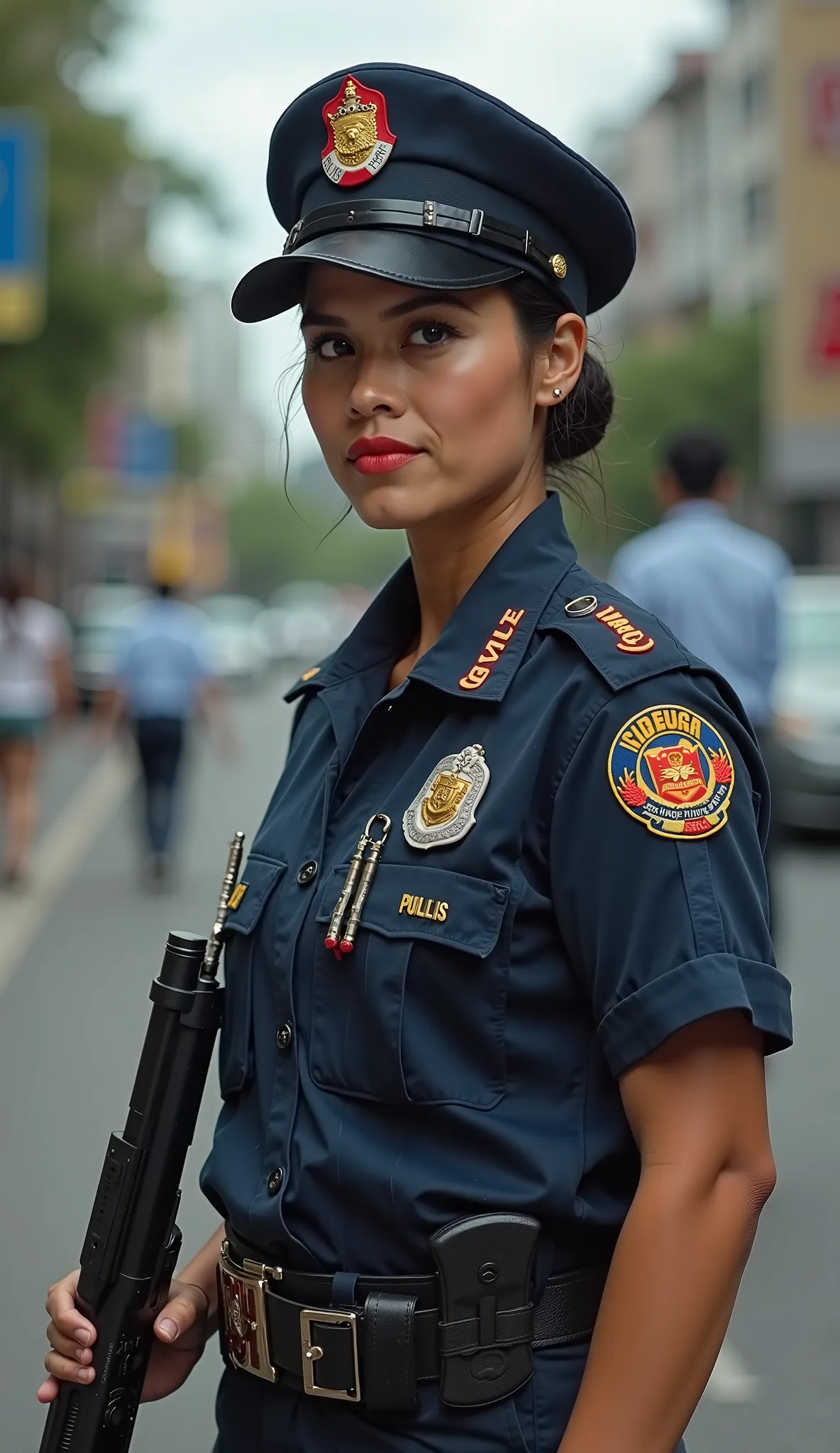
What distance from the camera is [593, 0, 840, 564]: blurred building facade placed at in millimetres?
34375

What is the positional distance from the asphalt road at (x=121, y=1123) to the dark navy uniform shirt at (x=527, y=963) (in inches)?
94.9

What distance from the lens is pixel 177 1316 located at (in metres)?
2.05

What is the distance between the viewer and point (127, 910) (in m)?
11.4

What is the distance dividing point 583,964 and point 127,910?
988cm

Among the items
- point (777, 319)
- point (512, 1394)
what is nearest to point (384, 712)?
point (512, 1394)

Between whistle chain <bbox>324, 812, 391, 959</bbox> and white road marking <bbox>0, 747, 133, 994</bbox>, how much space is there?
7310mm

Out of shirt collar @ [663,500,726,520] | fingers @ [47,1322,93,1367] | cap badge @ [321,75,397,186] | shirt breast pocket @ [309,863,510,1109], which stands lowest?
fingers @ [47,1322,93,1367]

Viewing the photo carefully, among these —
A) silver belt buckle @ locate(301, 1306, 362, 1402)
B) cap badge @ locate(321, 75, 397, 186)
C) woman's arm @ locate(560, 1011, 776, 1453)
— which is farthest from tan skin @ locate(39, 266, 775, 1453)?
silver belt buckle @ locate(301, 1306, 362, 1402)

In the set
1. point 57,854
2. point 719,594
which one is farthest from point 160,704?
point 719,594

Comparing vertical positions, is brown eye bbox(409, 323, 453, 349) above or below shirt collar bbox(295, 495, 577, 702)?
above

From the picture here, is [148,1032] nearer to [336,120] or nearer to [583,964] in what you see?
[583,964]

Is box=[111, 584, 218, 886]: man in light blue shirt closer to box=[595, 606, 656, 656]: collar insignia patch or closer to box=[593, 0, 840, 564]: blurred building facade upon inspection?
box=[593, 0, 840, 564]: blurred building facade

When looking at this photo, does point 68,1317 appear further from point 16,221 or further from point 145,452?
point 145,452

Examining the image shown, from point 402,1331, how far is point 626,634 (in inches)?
24.7
